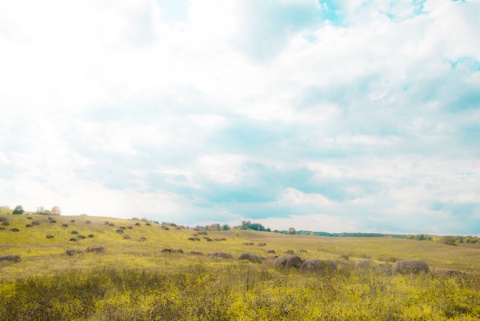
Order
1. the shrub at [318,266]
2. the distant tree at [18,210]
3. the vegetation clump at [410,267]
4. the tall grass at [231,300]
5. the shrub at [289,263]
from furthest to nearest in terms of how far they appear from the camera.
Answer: the distant tree at [18,210], the shrub at [289,263], the shrub at [318,266], the vegetation clump at [410,267], the tall grass at [231,300]

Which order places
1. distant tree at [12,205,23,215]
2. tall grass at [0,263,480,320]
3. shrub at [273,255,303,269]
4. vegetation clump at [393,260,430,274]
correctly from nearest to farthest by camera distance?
tall grass at [0,263,480,320]
vegetation clump at [393,260,430,274]
shrub at [273,255,303,269]
distant tree at [12,205,23,215]

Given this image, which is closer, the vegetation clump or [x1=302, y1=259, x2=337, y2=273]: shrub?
the vegetation clump

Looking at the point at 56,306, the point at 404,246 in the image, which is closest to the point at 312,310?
the point at 56,306

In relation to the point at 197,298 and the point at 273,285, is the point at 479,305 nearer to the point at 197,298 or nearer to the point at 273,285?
the point at 273,285

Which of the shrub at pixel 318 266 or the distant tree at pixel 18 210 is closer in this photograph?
the shrub at pixel 318 266

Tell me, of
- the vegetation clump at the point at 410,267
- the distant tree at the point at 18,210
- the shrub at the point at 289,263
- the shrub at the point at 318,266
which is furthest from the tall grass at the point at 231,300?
the distant tree at the point at 18,210

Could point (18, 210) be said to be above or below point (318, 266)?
above

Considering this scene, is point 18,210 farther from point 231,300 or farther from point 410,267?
point 410,267

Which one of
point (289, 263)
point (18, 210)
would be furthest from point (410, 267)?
point (18, 210)

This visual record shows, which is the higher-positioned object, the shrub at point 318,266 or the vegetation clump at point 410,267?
the vegetation clump at point 410,267

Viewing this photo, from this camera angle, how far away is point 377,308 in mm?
11500

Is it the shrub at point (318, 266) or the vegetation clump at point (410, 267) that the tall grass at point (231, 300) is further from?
the vegetation clump at point (410, 267)

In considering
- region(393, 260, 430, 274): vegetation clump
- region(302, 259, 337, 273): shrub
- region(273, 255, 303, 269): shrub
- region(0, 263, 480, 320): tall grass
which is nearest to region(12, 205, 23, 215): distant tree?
region(0, 263, 480, 320): tall grass

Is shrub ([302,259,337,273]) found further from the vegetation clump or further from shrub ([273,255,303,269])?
the vegetation clump
